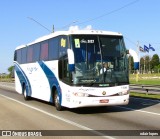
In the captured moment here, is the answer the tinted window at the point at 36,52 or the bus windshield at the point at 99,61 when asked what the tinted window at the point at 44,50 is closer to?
the tinted window at the point at 36,52

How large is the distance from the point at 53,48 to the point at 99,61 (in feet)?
11.4

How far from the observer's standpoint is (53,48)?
747 inches

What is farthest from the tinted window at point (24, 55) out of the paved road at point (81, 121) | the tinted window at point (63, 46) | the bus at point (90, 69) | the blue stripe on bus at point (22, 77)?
the tinted window at point (63, 46)

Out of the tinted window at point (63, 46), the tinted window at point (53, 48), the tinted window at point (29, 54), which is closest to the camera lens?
the tinted window at point (63, 46)

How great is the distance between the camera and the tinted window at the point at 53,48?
1839 centimetres

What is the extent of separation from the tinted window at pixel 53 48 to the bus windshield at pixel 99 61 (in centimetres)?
210

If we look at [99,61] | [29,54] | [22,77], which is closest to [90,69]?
[99,61]

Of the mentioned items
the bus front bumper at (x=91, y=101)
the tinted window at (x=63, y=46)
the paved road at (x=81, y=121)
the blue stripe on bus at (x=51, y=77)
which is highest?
the tinted window at (x=63, y=46)

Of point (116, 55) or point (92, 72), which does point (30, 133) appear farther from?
point (116, 55)

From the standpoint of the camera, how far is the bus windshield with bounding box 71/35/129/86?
628 inches

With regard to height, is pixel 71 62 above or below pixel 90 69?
above

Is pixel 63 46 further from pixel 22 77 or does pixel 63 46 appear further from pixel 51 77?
pixel 22 77

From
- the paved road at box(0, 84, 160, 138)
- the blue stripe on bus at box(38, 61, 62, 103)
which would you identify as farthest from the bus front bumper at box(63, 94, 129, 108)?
the blue stripe on bus at box(38, 61, 62, 103)

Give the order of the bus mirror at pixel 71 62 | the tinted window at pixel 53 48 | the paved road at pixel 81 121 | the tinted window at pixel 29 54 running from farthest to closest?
the tinted window at pixel 29 54, the tinted window at pixel 53 48, the bus mirror at pixel 71 62, the paved road at pixel 81 121
